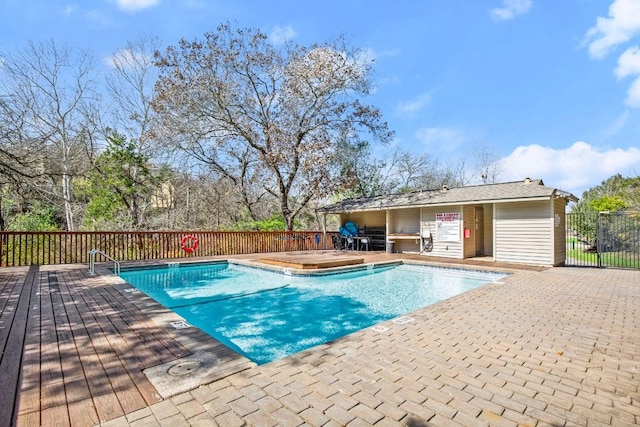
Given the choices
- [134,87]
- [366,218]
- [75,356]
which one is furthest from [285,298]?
[134,87]

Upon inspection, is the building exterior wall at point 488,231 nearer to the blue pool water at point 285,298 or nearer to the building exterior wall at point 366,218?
the blue pool water at point 285,298

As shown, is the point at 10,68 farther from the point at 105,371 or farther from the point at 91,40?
the point at 105,371

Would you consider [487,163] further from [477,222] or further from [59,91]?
[59,91]

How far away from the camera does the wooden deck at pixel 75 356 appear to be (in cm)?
191

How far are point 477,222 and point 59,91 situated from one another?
17781 millimetres

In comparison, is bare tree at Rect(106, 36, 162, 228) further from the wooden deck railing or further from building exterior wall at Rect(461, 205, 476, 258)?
building exterior wall at Rect(461, 205, 476, 258)

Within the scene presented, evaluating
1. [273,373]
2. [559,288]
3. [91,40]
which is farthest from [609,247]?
[91,40]

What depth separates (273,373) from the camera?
243 centimetres

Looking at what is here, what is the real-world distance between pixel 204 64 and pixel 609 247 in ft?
53.2

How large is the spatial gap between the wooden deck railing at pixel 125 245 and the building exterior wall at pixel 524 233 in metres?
8.02

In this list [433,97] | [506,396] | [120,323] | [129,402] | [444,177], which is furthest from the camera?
[444,177]

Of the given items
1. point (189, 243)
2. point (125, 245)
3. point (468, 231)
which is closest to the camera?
point (125, 245)

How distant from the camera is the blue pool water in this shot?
4492 millimetres

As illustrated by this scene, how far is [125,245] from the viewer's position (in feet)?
32.7
